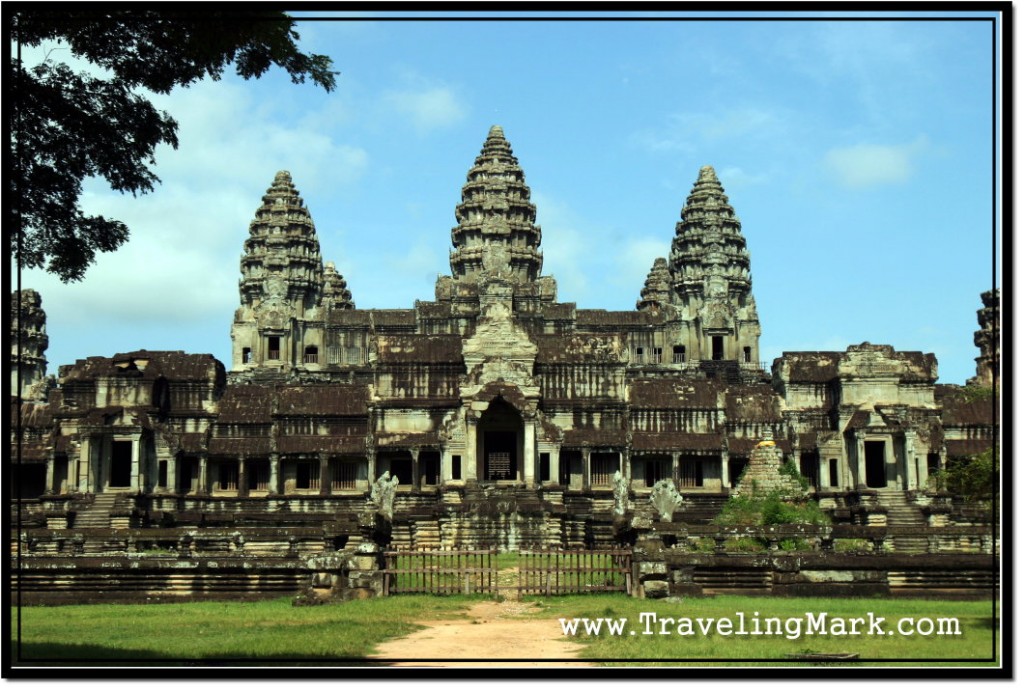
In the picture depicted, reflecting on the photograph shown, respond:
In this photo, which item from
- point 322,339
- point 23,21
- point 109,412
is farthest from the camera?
point 322,339

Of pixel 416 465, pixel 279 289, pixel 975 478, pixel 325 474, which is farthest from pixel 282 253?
pixel 975 478

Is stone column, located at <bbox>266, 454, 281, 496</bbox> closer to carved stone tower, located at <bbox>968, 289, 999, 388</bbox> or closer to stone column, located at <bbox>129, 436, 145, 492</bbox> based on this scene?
stone column, located at <bbox>129, 436, 145, 492</bbox>

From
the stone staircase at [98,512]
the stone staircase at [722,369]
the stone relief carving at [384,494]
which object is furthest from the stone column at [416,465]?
the stone staircase at [722,369]

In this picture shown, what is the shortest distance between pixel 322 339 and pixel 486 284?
485 inches

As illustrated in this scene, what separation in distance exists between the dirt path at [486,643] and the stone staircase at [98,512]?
101 ft

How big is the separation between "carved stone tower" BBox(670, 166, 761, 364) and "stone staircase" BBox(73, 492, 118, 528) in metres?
39.4

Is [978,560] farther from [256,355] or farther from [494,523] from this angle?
[256,355]

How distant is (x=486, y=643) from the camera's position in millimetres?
17234

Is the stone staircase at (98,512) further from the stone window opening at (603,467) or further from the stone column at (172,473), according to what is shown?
the stone window opening at (603,467)

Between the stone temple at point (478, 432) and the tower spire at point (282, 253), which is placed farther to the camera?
the tower spire at point (282, 253)

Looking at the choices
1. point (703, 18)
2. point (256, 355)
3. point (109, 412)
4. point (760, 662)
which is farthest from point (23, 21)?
point (256, 355)

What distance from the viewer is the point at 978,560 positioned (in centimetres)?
2264

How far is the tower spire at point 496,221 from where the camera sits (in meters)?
83.5

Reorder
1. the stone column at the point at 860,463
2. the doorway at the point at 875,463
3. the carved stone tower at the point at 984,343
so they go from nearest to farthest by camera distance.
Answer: the stone column at the point at 860,463 < the doorway at the point at 875,463 < the carved stone tower at the point at 984,343
